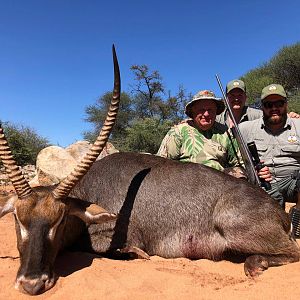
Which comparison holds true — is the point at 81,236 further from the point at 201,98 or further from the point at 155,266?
the point at 201,98

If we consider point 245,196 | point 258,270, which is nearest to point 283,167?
point 245,196

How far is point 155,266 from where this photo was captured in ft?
15.2

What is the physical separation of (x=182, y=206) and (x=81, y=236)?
1.29 metres

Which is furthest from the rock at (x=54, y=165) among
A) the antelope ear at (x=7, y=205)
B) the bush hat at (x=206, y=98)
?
the antelope ear at (x=7, y=205)

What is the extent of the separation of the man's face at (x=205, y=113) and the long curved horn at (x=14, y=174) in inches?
143

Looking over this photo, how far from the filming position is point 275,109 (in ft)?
24.7

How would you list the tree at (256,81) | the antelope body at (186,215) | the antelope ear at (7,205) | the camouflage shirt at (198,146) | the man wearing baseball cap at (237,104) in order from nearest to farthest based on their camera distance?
the antelope ear at (7,205), the antelope body at (186,215), the camouflage shirt at (198,146), the man wearing baseball cap at (237,104), the tree at (256,81)

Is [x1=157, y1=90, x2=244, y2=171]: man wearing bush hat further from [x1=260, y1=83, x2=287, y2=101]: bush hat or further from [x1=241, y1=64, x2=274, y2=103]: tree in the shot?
[x1=241, y1=64, x2=274, y2=103]: tree

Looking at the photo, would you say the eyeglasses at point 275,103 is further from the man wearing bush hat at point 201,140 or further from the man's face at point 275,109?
the man wearing bush hat at point 201,140

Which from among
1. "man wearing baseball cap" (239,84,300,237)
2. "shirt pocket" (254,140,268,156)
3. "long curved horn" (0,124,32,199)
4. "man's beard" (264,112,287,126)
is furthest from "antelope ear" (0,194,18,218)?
"man's beard" (264,112,287,126)

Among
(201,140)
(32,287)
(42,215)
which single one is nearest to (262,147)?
(201,140)

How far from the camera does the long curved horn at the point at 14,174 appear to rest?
421cm

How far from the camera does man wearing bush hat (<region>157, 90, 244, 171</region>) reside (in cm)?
693

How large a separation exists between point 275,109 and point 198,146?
1724 millimetres
